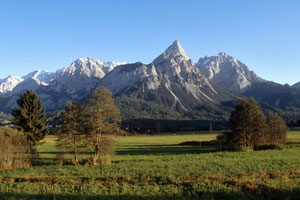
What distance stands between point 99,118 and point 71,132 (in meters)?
5.28

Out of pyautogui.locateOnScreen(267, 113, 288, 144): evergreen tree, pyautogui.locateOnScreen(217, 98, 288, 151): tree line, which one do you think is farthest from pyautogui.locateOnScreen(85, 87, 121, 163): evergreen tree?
pyautogui.locateOnScreen(267, 113, 288, 144): evergreen tree

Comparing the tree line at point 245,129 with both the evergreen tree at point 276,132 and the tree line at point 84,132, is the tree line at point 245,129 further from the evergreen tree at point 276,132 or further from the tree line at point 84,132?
the tree line at point 84,132

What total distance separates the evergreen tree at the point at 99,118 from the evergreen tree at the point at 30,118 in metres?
19.5

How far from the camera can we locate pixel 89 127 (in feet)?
120

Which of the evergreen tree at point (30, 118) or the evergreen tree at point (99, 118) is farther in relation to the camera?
the evergreen tree at point (30, 118)

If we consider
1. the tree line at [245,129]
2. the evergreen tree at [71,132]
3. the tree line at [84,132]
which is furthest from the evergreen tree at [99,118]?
the tree line at [245,129]

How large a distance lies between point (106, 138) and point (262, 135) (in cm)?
4449

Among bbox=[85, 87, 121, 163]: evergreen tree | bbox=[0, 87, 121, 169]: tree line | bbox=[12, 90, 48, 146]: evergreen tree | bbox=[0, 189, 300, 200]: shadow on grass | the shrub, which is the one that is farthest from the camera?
bbox=[12, 90, 48, 146]: evergreen tree

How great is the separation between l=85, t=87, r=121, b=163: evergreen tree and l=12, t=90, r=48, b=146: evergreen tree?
63.9 ft

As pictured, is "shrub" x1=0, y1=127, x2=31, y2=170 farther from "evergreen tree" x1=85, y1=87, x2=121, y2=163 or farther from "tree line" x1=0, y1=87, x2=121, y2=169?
"evergreen tree" x1=85, y1=87, x2=121, y2=163

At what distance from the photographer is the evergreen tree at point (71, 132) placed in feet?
123

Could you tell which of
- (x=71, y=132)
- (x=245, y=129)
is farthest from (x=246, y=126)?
(x=71, y=132)

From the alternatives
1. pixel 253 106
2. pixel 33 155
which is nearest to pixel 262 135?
pixel 253 106

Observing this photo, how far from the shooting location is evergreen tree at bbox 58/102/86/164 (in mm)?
37375
